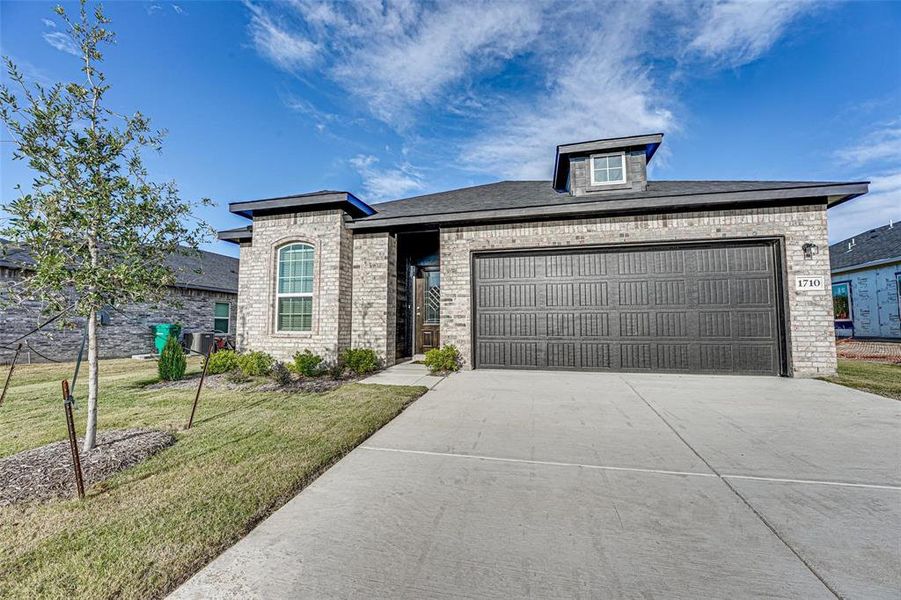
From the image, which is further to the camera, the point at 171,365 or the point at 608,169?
the point at 608,169

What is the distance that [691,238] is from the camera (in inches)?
271

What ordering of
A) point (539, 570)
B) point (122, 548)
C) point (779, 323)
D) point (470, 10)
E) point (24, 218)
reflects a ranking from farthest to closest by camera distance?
point (470, 10) < point (779, 323) < point (24, 218) < point (122, 548) < point (539, 570)

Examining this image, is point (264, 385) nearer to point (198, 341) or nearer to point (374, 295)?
point (374, 295)

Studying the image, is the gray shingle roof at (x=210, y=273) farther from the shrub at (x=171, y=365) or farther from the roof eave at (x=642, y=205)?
the roof eave at (x=642, y=205)

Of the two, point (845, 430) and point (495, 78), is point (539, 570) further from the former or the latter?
point (495, 78)

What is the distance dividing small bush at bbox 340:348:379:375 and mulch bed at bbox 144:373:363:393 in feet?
0.91

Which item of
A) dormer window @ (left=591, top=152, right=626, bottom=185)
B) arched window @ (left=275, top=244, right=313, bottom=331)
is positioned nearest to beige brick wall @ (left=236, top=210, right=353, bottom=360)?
arched window @ (left=275, top=244, right=313, bottom=331)

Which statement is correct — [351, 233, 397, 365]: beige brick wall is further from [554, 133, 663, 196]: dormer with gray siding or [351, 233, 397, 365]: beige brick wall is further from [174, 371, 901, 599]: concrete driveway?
[554, 133, 663, 196]: dormer with gray siding

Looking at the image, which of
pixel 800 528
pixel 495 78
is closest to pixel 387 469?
pixel 800 528

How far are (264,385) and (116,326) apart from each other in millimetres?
9982

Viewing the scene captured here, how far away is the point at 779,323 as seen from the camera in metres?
6.61

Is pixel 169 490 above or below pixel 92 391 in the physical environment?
below

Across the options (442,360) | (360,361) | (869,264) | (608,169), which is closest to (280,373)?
(360,361)

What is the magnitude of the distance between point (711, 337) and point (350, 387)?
7071mm
